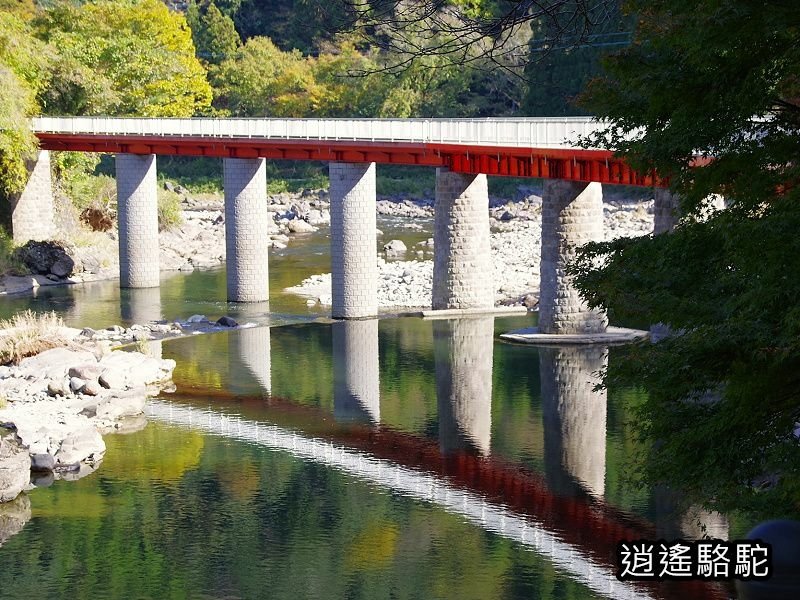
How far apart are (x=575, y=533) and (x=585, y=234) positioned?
19.9 meters

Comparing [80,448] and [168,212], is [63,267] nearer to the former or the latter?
[168,212]

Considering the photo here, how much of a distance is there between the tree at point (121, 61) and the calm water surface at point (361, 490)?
2835cm

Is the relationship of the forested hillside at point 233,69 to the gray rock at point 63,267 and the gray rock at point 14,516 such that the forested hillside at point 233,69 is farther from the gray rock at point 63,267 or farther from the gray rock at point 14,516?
the gray rock at point 14,516

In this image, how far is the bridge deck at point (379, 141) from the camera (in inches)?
1716

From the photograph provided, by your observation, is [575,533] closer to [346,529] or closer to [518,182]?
[346,529]

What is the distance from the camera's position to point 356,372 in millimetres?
43062

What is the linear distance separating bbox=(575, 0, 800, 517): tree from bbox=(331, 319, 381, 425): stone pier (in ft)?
61.0

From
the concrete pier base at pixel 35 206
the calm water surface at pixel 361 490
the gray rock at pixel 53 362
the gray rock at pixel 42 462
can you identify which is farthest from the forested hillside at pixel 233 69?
the gray rock at pixel 42 462

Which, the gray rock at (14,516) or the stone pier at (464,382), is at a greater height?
the stone pier at (464,382)

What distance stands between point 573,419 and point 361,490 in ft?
28.7

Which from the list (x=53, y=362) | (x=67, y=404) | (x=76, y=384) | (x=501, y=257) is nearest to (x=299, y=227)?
(x=501, y=257)

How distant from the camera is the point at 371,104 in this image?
332 ft

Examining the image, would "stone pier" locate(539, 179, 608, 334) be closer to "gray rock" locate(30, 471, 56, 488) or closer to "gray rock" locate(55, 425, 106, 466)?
"gray rock" locate(55, 425, 106, 466)

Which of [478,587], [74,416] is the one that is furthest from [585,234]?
[478,587]
